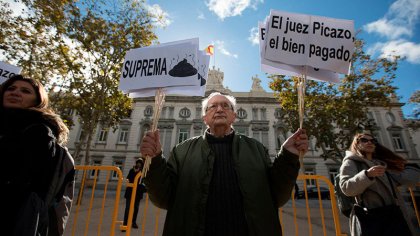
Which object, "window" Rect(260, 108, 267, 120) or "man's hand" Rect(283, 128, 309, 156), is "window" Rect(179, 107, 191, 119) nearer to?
"window" Rect(260, 108, 267, 120)

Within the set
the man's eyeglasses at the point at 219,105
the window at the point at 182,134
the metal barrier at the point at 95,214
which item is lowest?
the metal barrier at the point at 95,214

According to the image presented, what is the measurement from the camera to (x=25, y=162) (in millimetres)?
1492

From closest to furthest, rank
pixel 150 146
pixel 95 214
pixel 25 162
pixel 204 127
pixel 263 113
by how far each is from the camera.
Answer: pixel 25 162
pixel 150 146
pixel 95 214
pixel 204 127
pixel 263 113

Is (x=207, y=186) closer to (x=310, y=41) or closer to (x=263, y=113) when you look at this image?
(x=310, y=41)

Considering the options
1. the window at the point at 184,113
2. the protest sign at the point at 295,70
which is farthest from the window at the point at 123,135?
the protest sign at the point at 295,70

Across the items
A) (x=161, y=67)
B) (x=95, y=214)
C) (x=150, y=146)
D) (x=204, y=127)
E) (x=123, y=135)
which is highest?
(x=204, y=127)

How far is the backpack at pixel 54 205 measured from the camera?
1.41 meters

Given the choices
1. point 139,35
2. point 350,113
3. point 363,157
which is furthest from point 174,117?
point 363,157

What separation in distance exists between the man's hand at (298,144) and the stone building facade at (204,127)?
24.5 m

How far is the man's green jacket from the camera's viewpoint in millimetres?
1680

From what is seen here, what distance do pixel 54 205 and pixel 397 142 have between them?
3390cm

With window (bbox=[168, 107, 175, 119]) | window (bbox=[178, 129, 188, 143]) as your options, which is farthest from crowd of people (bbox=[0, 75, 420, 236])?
window (bbox=[168, 107, 175, 119])

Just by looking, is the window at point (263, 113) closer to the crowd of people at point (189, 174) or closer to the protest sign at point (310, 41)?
the crowd of people at point (189, 174)

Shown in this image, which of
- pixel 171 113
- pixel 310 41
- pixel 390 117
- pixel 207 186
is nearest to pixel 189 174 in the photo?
pixel 207 186
